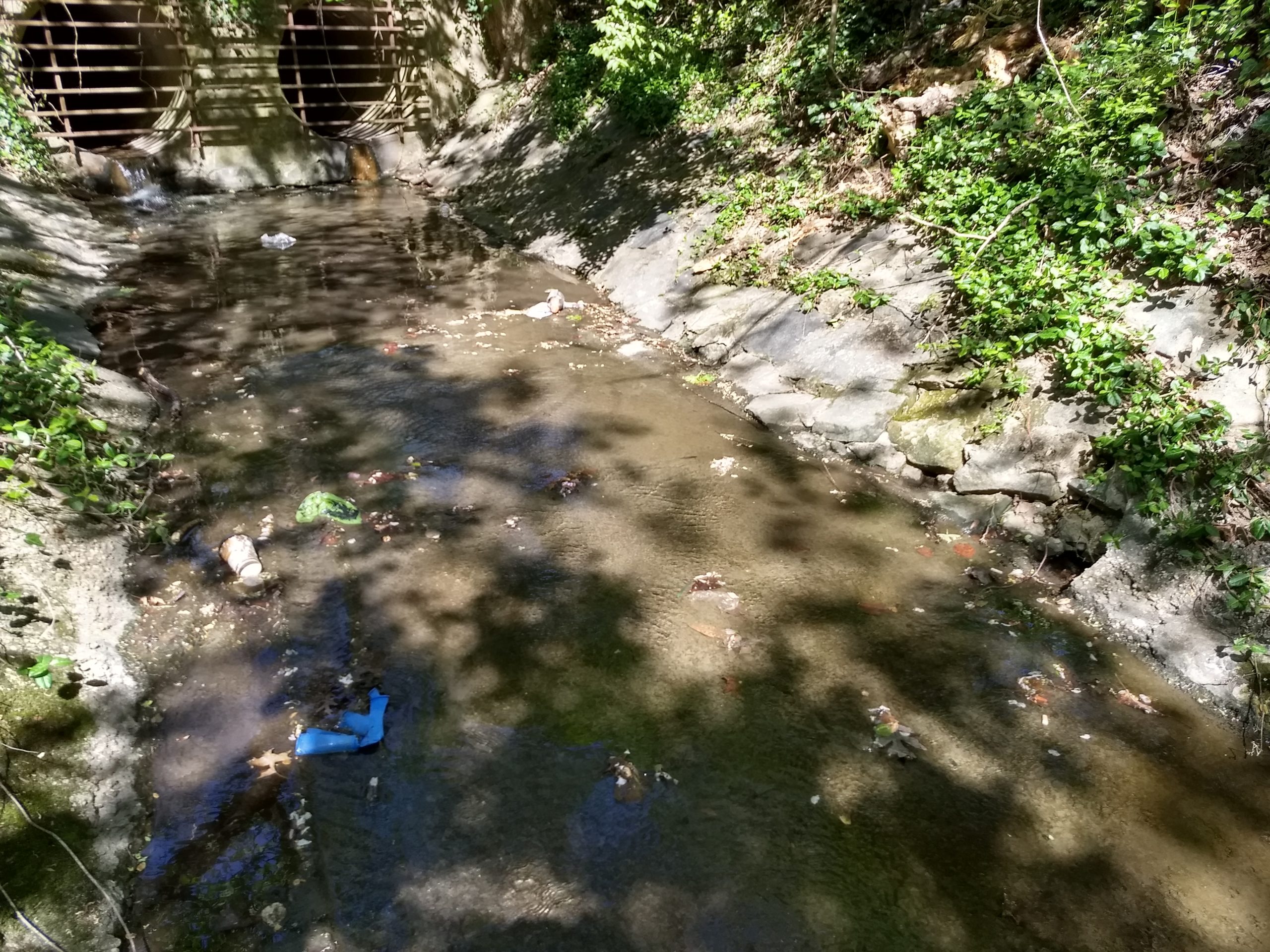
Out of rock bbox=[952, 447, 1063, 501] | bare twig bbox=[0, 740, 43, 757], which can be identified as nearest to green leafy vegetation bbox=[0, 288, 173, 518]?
bare twig bbox=[0, 740, 43, 757]

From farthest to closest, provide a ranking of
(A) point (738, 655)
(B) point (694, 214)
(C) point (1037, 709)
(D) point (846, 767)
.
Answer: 1. (B) point (694, 214)
2. (A) point (738, 655)
3. (C) point (1037, 709)
4. (D) point (846, 767)

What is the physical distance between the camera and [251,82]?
44.7ft

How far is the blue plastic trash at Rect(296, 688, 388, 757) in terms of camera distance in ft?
10.0

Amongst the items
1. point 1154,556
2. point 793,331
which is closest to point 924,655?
point 1154,556

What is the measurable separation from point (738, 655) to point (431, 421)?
10.8 ft

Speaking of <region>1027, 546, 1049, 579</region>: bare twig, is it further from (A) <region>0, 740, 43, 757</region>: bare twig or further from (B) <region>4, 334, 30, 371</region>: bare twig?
(B) <region>4, 334, 30, 371</region>: bare twig

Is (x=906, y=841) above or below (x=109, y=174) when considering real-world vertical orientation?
below

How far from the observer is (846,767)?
10.1ft

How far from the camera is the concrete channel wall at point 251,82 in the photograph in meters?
12.5

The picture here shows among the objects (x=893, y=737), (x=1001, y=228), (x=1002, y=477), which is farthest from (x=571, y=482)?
(x=1001, y=228)

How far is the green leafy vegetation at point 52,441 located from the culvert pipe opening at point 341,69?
12.7 m

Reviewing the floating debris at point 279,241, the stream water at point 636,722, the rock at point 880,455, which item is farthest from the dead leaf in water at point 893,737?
the floating debris at point 279,241

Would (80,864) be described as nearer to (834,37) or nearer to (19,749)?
(19,749)

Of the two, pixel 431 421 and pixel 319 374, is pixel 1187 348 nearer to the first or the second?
pixel 431 421
